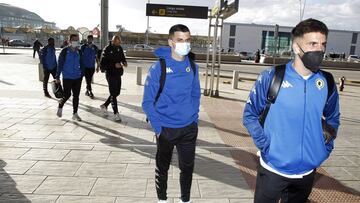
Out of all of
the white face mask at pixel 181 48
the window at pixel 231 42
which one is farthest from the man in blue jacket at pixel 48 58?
the window at pixel 231 42

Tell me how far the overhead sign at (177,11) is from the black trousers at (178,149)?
911 cm

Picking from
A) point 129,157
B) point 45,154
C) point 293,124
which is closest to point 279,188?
point 293,124

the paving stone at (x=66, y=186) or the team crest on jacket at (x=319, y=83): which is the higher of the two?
the team crest on jacket at (x=319, y=83)

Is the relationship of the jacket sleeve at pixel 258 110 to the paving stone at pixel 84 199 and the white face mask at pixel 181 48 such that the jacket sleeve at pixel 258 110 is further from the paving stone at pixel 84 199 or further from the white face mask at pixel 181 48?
the paving stone at pixel 84 199

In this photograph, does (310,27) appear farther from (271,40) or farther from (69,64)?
(271,40)

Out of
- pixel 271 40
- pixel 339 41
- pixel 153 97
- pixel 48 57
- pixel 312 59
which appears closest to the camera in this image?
pixel 312 59

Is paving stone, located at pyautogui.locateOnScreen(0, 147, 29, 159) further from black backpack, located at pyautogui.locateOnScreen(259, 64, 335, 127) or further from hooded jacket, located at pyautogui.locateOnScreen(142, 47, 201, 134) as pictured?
black backpack, located at pyautogui.locateOnScreen(259, 64, 335, 127)

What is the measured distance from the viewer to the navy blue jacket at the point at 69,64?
7656 mm

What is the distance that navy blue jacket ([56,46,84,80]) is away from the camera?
766 cm

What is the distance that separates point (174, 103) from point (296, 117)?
4.66ft

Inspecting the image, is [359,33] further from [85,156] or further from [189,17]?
[85,156]

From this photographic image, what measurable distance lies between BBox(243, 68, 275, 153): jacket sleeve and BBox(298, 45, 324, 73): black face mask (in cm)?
23

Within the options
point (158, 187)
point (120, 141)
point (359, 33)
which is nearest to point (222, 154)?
point (120, 141)

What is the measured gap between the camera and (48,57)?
1096 cm
